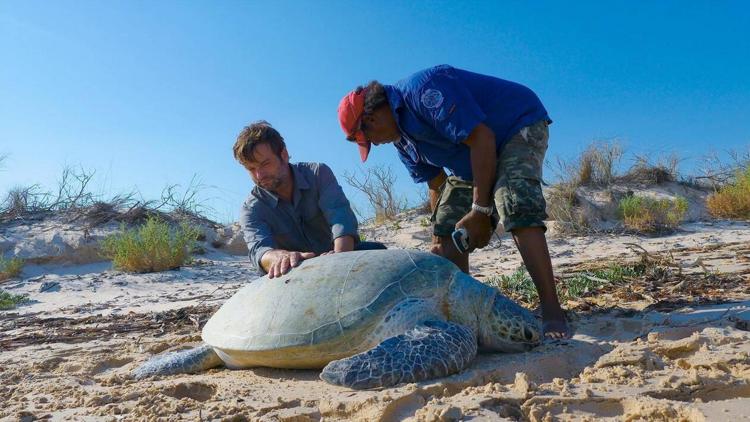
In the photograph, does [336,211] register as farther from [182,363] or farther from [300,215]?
[182,363]

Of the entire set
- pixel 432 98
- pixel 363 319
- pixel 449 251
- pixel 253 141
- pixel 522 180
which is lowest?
pixel 363 319

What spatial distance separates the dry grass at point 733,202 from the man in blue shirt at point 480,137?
7.03 meters

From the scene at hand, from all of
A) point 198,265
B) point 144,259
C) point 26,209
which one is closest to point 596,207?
point 198,265

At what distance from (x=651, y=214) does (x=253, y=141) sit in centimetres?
647

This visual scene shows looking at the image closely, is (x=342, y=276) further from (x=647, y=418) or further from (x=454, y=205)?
(x=647, y=418)

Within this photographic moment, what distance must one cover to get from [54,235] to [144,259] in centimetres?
226

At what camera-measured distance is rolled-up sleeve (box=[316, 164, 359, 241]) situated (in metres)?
3.06

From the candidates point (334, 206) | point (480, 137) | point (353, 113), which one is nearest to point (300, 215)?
point (334, 206)

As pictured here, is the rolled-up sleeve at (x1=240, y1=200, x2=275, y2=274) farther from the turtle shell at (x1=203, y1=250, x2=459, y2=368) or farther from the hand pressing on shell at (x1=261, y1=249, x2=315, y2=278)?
the turtle shell at (x1=203, y1=250, x2=459, y2=368)

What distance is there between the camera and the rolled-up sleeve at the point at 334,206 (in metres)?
3.06

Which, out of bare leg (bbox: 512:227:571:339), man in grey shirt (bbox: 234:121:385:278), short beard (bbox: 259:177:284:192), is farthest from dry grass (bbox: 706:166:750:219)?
short beard (bbox: 259:177:284:192)

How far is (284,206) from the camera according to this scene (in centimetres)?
Result: 325

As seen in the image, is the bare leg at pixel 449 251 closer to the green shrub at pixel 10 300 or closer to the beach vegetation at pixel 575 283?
the beach vegetation at pixel 575 283

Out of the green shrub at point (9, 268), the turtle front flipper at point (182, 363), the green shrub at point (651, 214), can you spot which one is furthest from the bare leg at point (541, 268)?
the green shrub at point (9, 268)
